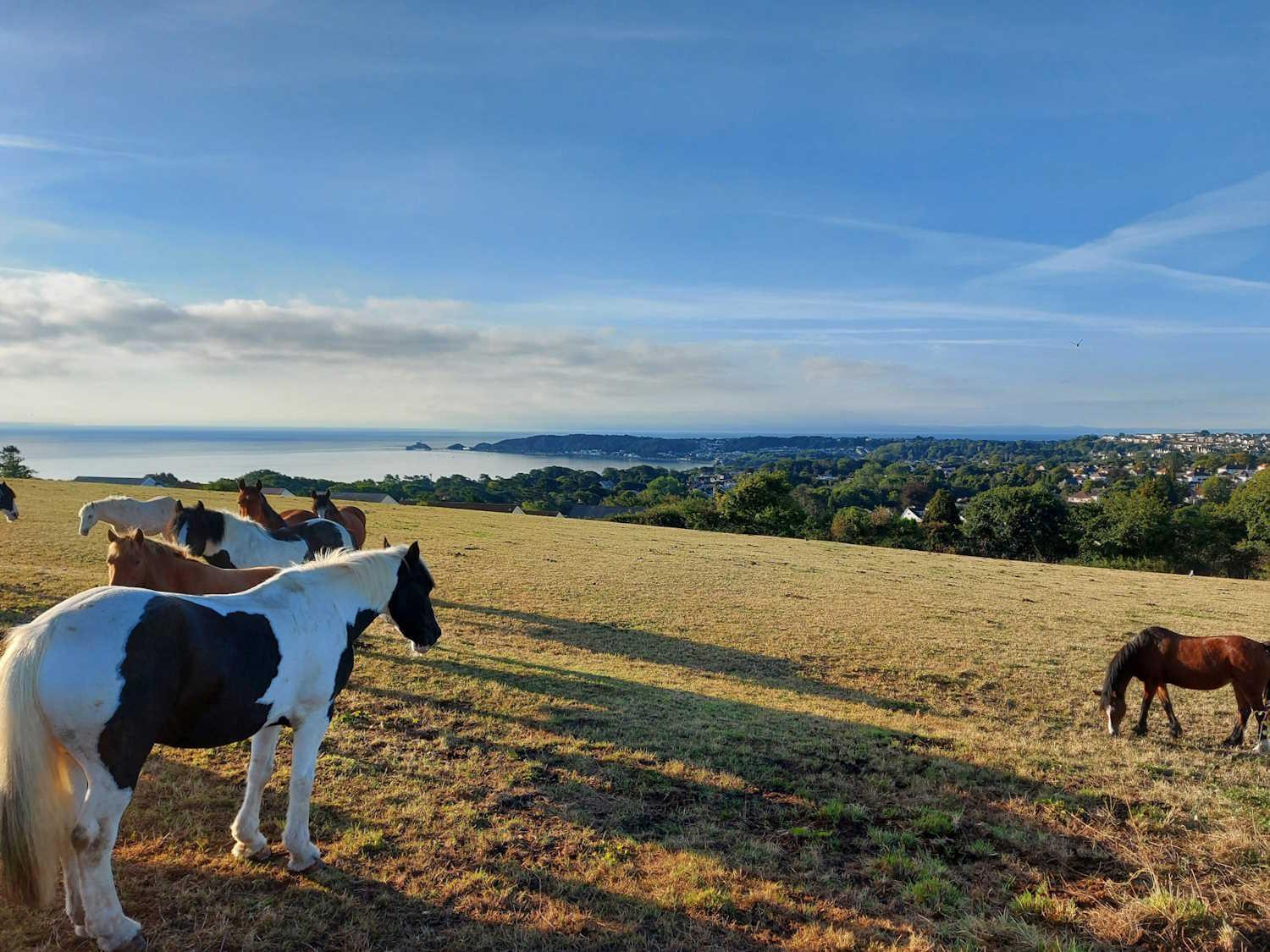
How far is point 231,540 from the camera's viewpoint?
28.9 ft

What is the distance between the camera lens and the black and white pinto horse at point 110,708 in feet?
9.53

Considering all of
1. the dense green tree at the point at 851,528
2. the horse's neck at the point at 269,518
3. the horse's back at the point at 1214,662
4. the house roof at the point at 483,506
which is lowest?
the dense green tree at the point at 851,528

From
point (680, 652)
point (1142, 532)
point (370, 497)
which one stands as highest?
point (370, 497)

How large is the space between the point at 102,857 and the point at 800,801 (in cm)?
469

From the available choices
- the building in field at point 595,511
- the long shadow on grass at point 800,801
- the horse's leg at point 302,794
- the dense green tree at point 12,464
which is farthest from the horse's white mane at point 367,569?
the dense green tree at point 12,464

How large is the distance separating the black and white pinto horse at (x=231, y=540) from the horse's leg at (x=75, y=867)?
529 centimetres

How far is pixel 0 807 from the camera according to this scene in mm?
2869

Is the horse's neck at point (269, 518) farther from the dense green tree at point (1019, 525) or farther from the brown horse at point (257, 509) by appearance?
the dense green tree at point (1019, 525)

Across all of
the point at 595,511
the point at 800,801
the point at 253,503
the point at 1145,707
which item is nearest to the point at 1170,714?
the point at 1145,707

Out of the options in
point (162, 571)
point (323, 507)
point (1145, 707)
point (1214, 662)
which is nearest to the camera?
point (162, 571)

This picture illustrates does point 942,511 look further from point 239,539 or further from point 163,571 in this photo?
point 163,571

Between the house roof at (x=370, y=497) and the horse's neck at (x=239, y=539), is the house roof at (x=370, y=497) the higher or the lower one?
the lower one

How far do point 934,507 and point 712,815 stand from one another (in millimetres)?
50490

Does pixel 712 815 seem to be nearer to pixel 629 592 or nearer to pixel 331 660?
pixel 331 660
